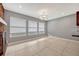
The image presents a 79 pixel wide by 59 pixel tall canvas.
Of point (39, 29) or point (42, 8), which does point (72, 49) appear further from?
point (42, 8)

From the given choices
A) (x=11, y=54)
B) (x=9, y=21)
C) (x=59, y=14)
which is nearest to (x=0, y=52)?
(x=11, y=54)

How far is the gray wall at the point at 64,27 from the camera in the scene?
207 centimetres

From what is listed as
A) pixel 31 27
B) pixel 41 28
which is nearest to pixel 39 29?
pixel 41 28

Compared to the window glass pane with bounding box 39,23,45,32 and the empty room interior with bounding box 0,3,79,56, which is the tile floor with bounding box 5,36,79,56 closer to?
the empty room interior with bounding box 0,3,79,56

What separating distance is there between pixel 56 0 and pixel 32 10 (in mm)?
502

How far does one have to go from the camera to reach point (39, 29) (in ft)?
7.06

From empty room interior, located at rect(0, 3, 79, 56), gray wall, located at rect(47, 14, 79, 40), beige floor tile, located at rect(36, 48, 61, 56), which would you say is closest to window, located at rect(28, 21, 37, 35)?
empty room interior, located at rect(0, 3, 79, 56)

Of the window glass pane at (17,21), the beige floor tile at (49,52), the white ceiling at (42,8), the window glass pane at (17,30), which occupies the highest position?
the white ceiling at (42,8)

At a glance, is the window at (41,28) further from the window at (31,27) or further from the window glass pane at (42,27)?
the window at (31,27)

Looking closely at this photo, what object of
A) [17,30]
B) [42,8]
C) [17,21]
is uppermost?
[42,8]

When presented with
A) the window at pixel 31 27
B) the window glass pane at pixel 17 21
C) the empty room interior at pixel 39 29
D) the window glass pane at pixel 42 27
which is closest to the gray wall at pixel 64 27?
the empty room interior at pixel 39 29

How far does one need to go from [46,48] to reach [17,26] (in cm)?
71

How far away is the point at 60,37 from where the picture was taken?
2.14 m

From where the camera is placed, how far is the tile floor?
196 cm
